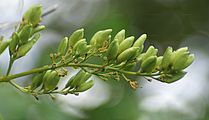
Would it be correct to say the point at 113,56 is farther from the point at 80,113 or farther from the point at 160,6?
the point at 160,6

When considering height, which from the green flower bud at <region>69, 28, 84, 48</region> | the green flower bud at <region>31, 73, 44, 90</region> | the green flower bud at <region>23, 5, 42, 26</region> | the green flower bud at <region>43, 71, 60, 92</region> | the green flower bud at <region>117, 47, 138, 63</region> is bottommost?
the green flower bud at <region>31, 73, 44, 90</region>

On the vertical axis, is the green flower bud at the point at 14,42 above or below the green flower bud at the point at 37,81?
above

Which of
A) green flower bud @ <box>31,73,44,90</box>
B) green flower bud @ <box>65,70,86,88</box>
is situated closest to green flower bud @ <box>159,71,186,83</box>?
green flower bud @ <box>65,70,86,88</box>

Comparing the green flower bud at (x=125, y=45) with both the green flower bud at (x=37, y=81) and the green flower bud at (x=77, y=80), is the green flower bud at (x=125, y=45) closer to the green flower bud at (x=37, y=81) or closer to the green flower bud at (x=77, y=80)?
the green flower bud at (x=77, y=80)

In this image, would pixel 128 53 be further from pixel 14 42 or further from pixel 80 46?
pixel 14 42

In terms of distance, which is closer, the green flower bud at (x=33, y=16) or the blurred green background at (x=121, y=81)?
the green flower bud at (x=33, y=16)

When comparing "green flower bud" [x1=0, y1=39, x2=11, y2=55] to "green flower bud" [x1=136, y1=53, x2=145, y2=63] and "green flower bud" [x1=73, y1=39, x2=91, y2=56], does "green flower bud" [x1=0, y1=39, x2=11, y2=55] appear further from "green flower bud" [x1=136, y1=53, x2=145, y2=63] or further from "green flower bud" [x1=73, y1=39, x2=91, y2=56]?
"green flower bud" [x1=136, y1=53, x2=145, y2=63]

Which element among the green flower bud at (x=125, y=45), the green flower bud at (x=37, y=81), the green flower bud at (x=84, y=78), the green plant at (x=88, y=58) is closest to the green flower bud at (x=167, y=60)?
the green plant at (x=88, y=58)

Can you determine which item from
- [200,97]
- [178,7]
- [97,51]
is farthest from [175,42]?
[97,51]
